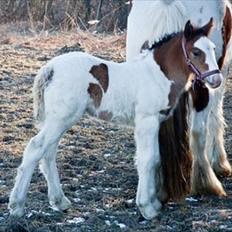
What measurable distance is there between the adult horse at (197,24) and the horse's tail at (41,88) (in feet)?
2.39

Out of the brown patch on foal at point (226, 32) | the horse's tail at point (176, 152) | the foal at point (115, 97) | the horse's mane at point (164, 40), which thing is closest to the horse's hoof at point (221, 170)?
the horse's tail at point (176, 152)

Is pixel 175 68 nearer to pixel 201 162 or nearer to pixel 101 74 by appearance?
pixel 101 74

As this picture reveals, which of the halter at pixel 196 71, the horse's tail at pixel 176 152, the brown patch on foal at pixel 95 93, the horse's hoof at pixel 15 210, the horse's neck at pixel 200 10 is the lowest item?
the horse's hoof at pixel 15 210

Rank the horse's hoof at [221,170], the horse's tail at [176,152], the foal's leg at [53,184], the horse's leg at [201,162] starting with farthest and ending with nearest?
A: the horse's hoof at [221,170]
the horse's leg at [201,162]
the horse's tail at [176,152]
the foal's leg at [53,184]

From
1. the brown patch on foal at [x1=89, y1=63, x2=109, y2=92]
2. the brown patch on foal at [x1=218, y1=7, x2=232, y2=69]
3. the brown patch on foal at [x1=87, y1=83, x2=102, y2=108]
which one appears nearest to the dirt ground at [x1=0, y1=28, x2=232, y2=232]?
the brown patch on foal at [x1=87, y1=83, x2=102, y2=108]

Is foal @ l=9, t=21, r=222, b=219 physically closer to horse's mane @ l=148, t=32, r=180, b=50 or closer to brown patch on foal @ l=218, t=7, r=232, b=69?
horse's mane @ l=148, t=32, r=180, b=50

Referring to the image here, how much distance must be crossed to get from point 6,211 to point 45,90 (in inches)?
30.6

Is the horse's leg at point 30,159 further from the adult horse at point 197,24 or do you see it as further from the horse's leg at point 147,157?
the adult horse at point 197,24

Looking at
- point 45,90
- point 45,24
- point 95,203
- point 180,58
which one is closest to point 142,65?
point 180,58

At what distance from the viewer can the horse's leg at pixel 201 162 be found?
494 cm

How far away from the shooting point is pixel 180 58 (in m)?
4.41

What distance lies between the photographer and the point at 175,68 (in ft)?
14.5

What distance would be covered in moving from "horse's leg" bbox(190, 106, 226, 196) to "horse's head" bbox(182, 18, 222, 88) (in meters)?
0.64

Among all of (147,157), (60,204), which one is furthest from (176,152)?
(60,204)
